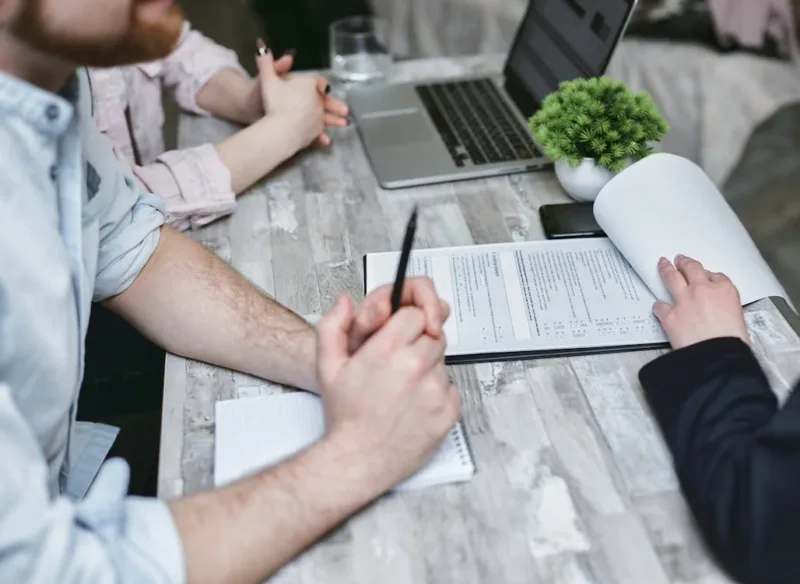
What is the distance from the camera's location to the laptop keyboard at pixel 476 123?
125 cm

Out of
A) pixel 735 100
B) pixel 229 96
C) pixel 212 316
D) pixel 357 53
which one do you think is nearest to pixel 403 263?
pixel 212 316

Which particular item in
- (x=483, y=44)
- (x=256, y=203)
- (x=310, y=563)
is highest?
(x=310, y=563)

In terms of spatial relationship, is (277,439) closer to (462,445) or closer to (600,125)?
(462,445)

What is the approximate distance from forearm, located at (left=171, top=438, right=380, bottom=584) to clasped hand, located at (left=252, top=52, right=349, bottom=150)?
66 centimetres

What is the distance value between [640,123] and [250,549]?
0.73 m

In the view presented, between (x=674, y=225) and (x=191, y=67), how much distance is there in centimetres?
87

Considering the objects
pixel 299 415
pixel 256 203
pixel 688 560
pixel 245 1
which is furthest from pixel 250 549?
pixel 245 1

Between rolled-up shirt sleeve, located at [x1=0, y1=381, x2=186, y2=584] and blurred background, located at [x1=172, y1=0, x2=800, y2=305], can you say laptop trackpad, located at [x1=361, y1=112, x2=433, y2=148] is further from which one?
rolled-up shirt sleeve, located at [x1=0, y1=381, x2=186, y2=584]

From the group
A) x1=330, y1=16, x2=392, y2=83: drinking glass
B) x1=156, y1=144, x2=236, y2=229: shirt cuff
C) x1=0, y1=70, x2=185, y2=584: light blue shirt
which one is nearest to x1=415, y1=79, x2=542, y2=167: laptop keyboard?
x1=330, y1=16, x2=392, y2=83: drinking glass

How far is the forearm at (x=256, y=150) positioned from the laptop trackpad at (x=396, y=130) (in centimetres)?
14

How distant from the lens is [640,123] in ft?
3.51

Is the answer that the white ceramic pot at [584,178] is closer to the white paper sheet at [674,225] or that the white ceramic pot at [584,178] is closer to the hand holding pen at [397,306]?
the white paper sheet at [674,225]

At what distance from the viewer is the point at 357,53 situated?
1521mm

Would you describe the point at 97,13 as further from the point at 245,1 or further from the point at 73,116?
the point at 245,1
